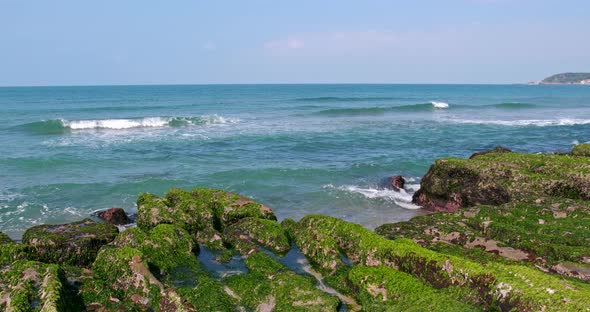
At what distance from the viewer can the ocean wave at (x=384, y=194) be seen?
17.8 metres

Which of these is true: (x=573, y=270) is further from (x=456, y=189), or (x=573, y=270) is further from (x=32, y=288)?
(x=32, y=288)

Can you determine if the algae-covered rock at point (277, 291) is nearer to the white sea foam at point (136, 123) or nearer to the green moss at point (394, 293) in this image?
the green moss at point (394, 293)

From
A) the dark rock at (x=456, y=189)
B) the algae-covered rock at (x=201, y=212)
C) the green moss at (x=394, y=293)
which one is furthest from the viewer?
the dark rock at (x=456, y=189)

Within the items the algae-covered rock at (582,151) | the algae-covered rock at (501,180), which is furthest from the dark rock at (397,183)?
the algae-covered rock at (582,151)

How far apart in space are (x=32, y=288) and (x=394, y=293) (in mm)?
6851

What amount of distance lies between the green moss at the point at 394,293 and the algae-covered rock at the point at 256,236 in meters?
2.51

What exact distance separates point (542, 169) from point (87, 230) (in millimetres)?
15499

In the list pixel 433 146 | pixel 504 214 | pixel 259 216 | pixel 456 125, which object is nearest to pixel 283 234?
pixel 259 216

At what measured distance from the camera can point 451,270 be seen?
27.8 ft

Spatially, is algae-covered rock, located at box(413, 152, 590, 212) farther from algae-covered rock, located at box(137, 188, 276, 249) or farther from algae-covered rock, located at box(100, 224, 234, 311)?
algae-covered rock, located at box(100, 224, 234, 311)

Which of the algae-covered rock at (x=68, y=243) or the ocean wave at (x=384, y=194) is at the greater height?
the algae-covered rock at (x=68, y=243)

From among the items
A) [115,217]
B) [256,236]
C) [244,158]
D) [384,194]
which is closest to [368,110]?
[244,158]

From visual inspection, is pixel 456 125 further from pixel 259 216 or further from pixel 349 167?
pixel 259 216

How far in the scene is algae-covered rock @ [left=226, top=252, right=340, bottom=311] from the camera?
8203mm
